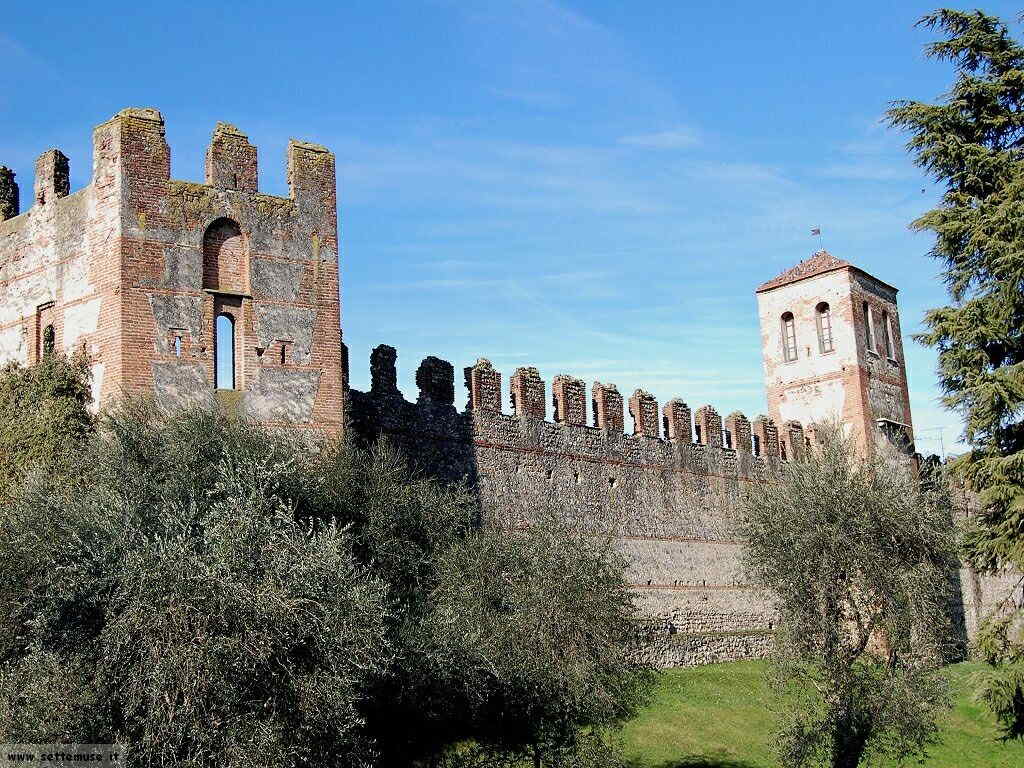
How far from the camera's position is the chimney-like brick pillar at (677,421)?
89.8 feet

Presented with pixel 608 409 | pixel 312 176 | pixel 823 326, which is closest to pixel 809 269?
pixel 823 326

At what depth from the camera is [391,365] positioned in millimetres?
20625

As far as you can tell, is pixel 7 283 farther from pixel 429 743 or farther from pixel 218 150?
pixel 429 743

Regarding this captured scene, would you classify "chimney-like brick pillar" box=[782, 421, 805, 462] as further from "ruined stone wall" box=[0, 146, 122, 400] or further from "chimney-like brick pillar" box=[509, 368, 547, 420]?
"ruined stone wall" box=[0, 146, 122, 400]

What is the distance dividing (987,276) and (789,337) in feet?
53.6

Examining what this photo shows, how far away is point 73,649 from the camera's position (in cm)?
1117

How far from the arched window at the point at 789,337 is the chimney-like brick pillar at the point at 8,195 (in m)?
20.2

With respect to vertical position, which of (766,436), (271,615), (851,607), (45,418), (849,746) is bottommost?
(849,746)

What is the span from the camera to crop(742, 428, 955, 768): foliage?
17641mm

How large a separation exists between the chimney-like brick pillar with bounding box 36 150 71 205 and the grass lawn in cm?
1123

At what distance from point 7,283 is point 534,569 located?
8246 mm

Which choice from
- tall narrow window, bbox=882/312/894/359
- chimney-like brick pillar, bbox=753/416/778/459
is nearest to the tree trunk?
chimney-like brick pillar, bbox=753/416/778/459

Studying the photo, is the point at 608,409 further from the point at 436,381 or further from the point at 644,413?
the point at 436,381

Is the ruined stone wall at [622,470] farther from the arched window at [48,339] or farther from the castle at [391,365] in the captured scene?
the arched window at [48,339]
